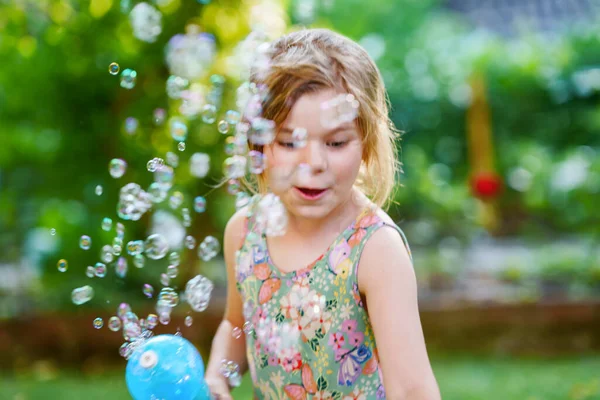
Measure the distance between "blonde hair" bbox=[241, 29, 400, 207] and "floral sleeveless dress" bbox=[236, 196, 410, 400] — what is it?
16 centimetres

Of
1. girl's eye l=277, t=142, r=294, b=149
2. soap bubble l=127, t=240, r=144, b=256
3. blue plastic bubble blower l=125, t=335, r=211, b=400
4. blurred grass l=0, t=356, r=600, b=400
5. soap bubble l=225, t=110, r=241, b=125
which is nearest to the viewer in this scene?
blue plastic bubble blower l=125, t=335, r=211, b=400

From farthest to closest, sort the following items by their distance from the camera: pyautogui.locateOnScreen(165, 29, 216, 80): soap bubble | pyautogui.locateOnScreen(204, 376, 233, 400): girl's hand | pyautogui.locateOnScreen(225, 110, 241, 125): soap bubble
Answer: pyautogui.locateOnScreen(165, 29, 216, 80): soap bubble, pyautogui.locateOnScreen(225, 110, 241, 125): soap bubble, pyautogui.locateOnScreen(204, 376, 233, 400): girl's hand

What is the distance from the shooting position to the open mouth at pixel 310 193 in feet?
5.50

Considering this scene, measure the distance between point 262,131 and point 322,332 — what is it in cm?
44

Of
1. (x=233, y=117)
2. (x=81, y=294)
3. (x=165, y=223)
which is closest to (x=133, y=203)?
(x=81, y=294)

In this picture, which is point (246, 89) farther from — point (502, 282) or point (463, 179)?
point (463, 179)

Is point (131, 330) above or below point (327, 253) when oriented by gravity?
below

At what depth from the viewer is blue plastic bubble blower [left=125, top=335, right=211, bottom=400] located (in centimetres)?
158

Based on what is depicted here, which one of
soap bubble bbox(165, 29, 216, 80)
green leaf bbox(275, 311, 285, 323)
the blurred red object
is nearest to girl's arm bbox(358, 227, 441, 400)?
green leaf bbox(275, 311, 285, 323)

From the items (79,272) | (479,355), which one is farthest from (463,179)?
(79,272)

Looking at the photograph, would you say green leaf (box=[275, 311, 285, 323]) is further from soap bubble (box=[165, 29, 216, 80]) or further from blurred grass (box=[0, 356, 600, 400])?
blurred grass (box=[0, 356, 600, 400])

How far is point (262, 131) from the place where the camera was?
5.75 feet

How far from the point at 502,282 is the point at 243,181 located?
285cm

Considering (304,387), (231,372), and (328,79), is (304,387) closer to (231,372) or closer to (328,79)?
(231,372)
